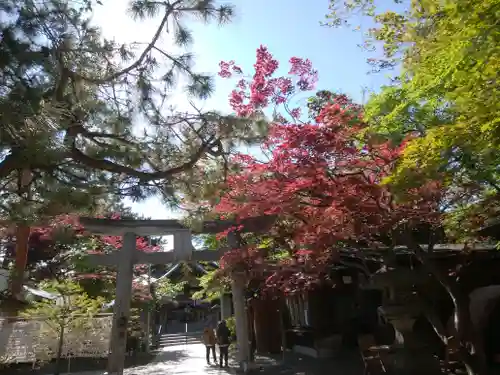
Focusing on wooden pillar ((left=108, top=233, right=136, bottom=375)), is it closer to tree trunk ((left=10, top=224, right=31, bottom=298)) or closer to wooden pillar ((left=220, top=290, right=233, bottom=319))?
tree trunk ((left=10, top=224, right=31, bottom=298))

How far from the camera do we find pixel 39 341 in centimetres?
1115

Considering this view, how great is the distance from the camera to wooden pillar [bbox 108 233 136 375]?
31.4 feet

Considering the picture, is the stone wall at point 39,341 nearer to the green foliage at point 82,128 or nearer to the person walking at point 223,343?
the person walking at point 223,343

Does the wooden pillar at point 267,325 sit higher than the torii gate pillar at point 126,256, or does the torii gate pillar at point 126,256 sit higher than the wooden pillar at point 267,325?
the torii gate pillar at point 126,256

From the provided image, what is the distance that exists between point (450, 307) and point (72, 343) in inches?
380

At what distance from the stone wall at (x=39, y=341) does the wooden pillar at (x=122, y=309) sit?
1959 mm

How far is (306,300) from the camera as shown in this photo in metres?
13.7

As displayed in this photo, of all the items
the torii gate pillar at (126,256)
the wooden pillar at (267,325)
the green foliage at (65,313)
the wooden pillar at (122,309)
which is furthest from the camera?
the wooden pillar at (267,325)

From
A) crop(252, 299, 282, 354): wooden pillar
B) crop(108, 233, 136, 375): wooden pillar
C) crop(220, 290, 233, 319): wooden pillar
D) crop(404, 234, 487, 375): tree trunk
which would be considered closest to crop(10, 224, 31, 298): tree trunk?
crop(108, 233, 136, 375): wooden pillar

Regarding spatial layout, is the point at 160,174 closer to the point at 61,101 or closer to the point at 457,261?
the point at 61,101

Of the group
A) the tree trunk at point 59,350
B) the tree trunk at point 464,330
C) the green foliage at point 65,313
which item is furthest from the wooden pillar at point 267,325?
the tree trunk at point 464,330

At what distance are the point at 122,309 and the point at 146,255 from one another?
137 cm

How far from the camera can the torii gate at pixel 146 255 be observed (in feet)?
31.9

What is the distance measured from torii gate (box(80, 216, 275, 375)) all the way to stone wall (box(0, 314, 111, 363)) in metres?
2.00
